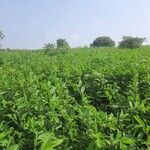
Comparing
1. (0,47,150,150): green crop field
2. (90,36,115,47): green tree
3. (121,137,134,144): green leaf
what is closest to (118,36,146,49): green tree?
(90,36,115,47): green tree

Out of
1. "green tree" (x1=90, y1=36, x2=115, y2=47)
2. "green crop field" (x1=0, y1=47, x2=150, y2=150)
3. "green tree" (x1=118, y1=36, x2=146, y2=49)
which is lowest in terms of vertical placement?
"green tree" (x1=90, y1=36, x2=115, y2=47)

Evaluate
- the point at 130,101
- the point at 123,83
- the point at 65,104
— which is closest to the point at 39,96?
the point at 65,104

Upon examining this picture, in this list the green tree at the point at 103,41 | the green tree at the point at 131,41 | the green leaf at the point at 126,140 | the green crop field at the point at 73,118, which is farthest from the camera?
the green tree at the point at 103,41

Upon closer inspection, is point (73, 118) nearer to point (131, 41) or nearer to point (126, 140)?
point (126, 140)

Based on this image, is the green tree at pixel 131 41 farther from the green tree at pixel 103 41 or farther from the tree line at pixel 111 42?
the green tree at pixel 103 41

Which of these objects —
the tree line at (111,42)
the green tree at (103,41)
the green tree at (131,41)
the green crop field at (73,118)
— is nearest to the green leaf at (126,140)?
the green crop field at (73,118)

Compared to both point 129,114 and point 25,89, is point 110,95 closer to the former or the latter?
point 129,114

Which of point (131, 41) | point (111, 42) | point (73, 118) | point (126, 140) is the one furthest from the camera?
point (111, 42)

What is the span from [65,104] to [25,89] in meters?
0.82

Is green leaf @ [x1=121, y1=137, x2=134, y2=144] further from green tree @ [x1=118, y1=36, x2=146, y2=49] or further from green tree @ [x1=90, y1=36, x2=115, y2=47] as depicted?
green tree @ [x1=90, y1=36, x2=115, y2=47]

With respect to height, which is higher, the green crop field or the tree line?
the green crop field

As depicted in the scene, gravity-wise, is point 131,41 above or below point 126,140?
below

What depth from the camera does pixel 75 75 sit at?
5.45 meters

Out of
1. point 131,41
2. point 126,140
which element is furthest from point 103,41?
point 126,140
